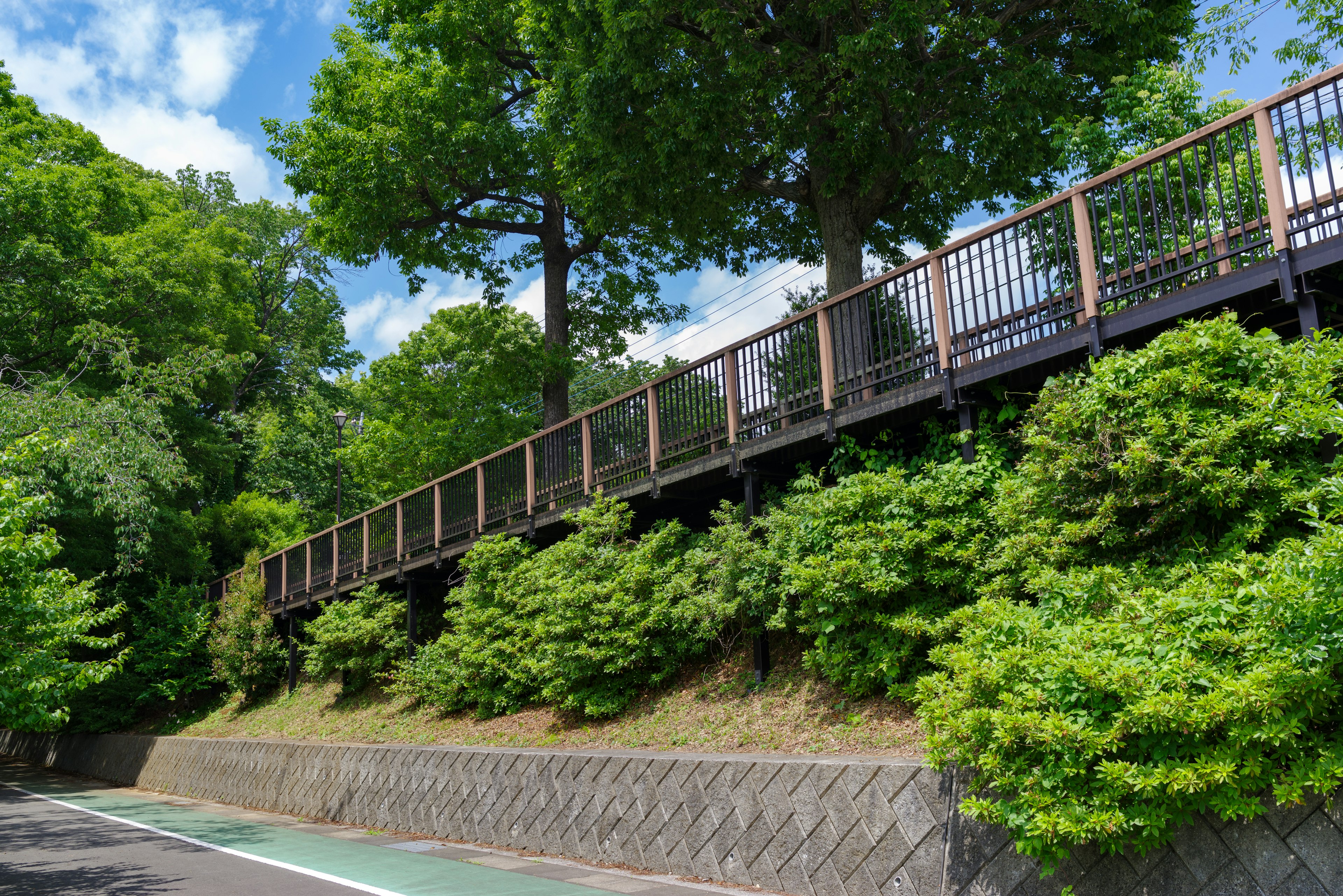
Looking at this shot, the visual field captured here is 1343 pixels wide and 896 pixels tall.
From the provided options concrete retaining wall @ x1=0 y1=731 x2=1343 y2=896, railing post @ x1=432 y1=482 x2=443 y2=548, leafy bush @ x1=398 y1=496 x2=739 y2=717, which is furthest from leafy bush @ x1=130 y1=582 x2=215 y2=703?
leafy bush @ x1=398 y1=496 x2=739 y2=717

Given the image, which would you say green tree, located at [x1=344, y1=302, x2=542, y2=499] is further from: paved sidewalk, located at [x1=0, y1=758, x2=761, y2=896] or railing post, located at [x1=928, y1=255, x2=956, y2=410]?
railing post, located at [x1=928, y1=255, x2=956, y2=410]

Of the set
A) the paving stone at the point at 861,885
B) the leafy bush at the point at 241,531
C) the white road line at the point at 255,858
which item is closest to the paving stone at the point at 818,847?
the paving stone at the point at 861,885

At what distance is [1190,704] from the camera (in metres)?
4.49

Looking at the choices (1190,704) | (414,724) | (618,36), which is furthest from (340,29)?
(1190,704)

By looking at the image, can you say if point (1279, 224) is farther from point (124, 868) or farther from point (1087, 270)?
point (124, 868)

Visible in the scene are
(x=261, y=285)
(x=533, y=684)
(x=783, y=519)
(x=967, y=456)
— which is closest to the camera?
(x=967, y=456)

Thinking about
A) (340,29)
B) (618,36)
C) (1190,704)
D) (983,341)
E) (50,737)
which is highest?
(340,29)

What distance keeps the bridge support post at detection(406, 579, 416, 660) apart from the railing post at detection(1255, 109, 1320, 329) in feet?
47.9

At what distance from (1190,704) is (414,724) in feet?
42.1

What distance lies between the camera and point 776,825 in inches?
274

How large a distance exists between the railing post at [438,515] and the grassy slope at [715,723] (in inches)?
112

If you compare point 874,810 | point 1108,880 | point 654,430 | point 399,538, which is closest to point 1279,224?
point 1108,880

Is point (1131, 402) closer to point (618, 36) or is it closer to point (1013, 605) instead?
point (1013, 605)

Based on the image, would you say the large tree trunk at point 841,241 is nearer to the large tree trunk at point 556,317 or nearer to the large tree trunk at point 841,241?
the large tree trunk at point 841,241
